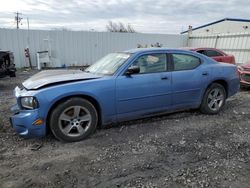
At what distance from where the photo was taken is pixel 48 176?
9.27 ft

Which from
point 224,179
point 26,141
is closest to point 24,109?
point 26,141

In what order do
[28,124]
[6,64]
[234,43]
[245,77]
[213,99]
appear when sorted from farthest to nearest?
[234,43]
[6,64]
[245,77]
[213,99]
[28,124]

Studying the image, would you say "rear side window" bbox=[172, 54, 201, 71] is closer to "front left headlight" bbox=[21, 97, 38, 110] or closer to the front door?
the front door

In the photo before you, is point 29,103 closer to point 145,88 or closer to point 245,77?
point 145,88

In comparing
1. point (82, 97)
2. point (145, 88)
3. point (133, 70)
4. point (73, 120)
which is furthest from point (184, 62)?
point (73, 120)

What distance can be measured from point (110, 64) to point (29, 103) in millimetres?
1684

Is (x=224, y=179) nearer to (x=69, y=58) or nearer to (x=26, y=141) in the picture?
(x=26, y=141)

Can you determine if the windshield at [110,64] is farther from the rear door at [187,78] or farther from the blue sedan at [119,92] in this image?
the rear door at [187,78]

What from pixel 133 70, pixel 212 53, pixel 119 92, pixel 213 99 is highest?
pixel 212 53

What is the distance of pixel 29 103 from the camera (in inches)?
137

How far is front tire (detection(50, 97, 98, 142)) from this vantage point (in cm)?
359

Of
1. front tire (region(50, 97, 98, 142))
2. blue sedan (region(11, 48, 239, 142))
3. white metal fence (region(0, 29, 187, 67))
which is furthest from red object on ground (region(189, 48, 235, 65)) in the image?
white metal fence (region(0, 29, 187, 67))

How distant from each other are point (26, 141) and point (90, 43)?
1223 cm

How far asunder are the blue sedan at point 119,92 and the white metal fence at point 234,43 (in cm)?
918
